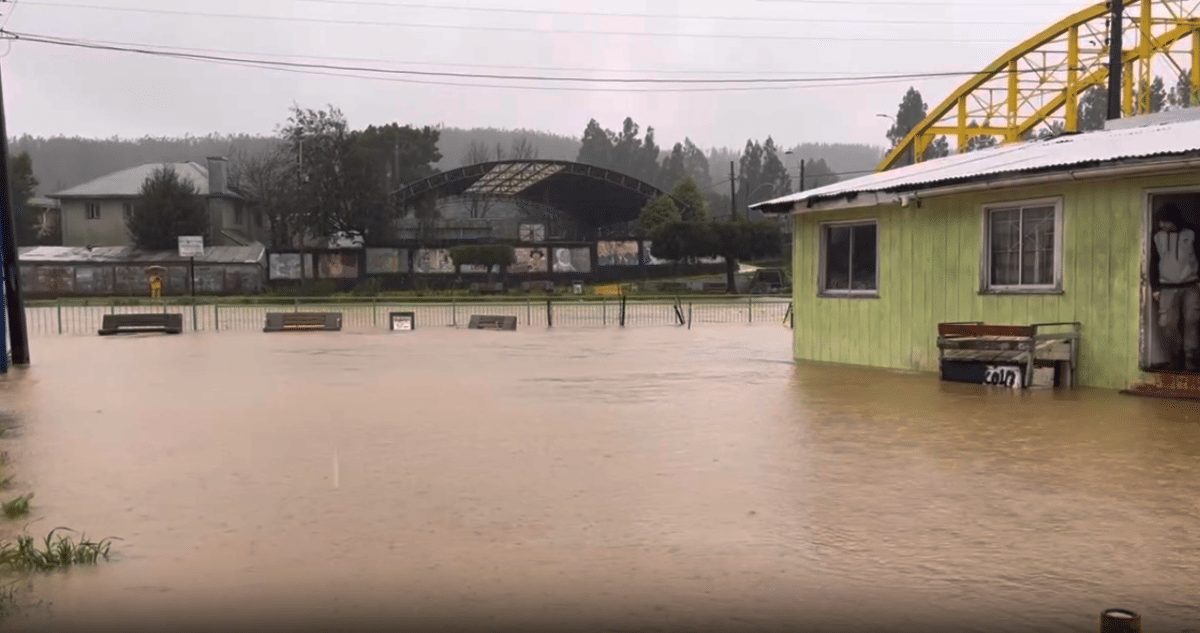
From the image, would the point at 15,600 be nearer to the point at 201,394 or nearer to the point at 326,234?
the point at 201,394

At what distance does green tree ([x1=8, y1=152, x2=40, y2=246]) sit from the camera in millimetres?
82875

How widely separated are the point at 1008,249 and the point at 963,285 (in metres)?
0.99

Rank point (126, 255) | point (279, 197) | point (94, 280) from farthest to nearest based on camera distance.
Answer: point (279, 197) < point (126, 255) < point (94, 280)

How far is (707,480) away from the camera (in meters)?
9.14

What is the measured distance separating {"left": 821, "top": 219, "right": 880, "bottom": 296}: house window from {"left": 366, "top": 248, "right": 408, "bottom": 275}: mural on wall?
54225 millimetres

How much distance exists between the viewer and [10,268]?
72.9ft

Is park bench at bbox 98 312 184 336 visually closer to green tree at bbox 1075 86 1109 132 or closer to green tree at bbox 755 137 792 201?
green tree at bbox 755 137 792 201

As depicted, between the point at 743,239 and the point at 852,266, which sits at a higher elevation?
the point at 743,239

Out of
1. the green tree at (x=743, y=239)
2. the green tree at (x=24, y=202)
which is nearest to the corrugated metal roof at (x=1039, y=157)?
the green tree at (x=743, y=239)

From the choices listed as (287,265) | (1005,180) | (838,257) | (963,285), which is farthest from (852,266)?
(287,265)

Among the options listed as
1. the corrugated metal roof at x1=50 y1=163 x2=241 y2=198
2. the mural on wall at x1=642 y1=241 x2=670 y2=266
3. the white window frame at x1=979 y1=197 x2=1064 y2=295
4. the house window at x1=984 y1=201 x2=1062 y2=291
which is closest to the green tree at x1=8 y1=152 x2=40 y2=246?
the corrugated metal roof at x1=50 y1=163 x2=241 y2=198

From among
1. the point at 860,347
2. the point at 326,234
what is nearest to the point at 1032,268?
the point at 860,347

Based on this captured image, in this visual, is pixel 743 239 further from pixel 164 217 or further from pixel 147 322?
pixel 147 322

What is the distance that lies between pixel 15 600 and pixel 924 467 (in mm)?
7139
